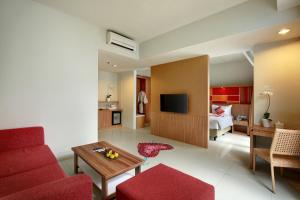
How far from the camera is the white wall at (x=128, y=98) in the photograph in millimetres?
5688

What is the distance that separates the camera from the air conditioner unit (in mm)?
3262

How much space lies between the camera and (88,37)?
3031 mm

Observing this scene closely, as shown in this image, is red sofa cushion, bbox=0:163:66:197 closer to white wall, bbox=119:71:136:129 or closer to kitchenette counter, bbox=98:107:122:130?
kitchenette counter, bbox=98:107:122:130

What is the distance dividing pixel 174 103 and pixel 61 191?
3.65 meters

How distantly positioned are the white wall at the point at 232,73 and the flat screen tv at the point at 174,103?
3.25 metres

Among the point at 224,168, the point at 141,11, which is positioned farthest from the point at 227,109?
the point at 141,11

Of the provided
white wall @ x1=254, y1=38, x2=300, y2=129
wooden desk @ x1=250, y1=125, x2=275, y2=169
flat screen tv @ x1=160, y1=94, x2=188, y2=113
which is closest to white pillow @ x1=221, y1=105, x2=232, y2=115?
flat screen tv @ x1=160, y1=94, x2=188, y2=113

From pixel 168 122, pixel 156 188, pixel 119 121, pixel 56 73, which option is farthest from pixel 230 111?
pixel 56 73

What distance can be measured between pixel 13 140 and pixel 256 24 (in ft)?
13.5

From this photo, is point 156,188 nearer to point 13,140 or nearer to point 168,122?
point 13,140

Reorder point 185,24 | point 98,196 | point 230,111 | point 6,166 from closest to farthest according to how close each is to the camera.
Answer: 1. point 6,166
2. point 98,196
3. point 185,24
4. point 230,111

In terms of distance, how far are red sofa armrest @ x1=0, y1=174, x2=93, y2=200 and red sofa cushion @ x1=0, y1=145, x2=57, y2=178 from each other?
1121mm

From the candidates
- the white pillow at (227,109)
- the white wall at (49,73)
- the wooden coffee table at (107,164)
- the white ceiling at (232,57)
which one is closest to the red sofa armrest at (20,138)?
the white wall at (49,73)

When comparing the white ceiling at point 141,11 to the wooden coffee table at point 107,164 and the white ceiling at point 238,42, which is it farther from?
the wooden coffee table at point 107,164
